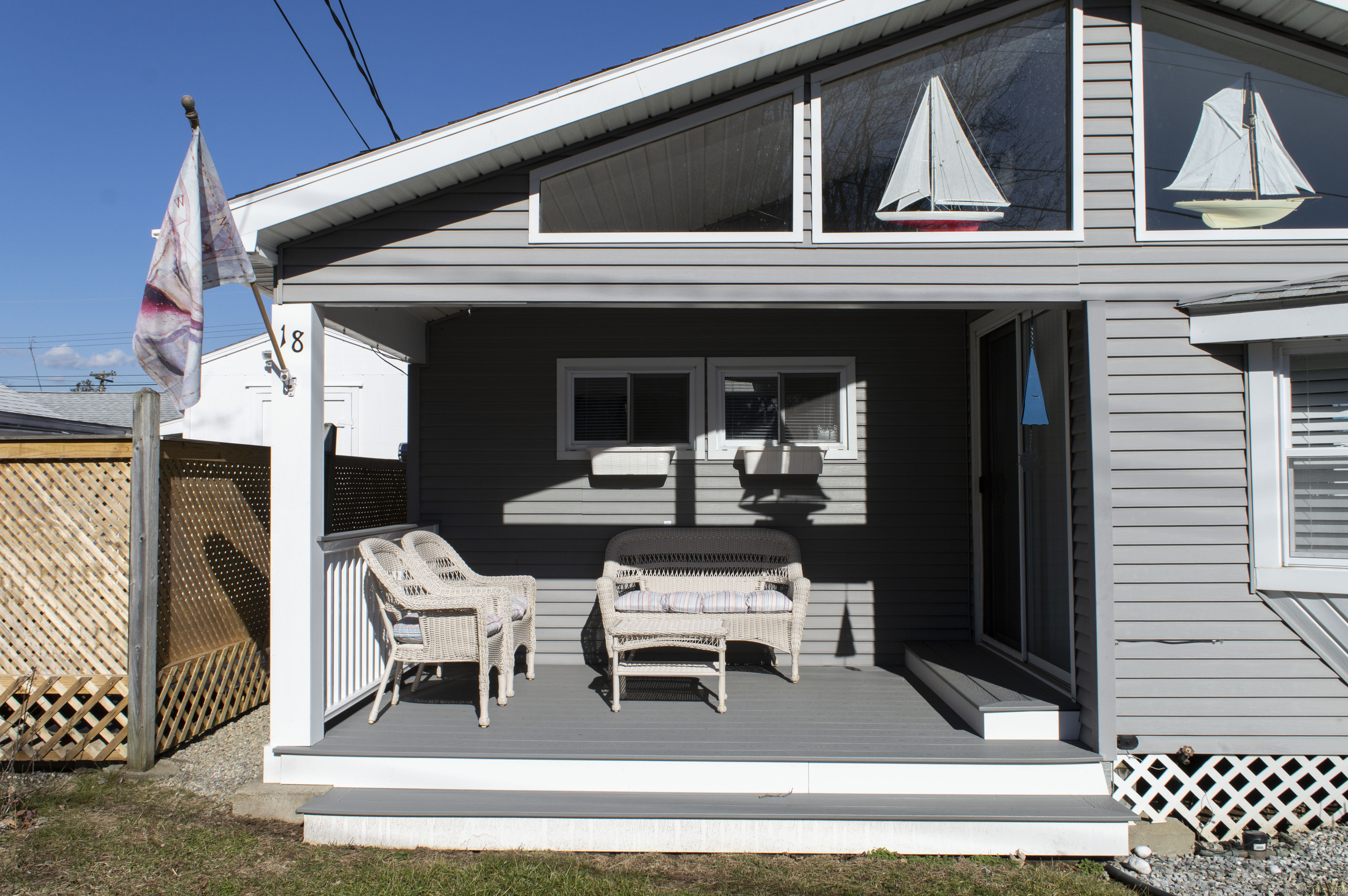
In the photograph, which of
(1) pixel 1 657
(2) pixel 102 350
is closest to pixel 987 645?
(1) pixel 1 657

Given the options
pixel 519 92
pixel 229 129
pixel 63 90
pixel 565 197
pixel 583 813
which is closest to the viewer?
pixel 583 813

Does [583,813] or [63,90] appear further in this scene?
[63,90]

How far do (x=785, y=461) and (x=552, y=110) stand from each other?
9.39ft

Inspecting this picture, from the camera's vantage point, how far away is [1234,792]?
404 cm

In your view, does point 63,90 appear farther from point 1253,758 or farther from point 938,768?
point 1253,758

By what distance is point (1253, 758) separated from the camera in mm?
4078

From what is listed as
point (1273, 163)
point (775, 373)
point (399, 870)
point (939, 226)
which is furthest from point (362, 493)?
point (1273, 163)

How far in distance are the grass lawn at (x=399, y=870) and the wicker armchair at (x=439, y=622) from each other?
34.9 inches

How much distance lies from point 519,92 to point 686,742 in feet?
10.7

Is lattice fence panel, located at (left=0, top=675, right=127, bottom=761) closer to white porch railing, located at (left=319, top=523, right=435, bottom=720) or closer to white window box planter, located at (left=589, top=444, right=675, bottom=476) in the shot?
white porch railing, located at (left=319, top=523, right=435, bottom=720)

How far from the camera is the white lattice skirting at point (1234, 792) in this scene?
400cm

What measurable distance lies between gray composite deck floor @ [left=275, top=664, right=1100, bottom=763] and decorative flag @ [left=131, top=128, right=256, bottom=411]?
6.05 ft

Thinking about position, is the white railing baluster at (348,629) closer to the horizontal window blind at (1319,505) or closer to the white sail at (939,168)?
the white sail at (939,168)

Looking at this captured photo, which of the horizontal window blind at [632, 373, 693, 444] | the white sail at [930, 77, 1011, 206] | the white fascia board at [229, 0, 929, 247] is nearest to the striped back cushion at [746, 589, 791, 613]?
the horizontal window blind at [632, 373, 693, 444]
